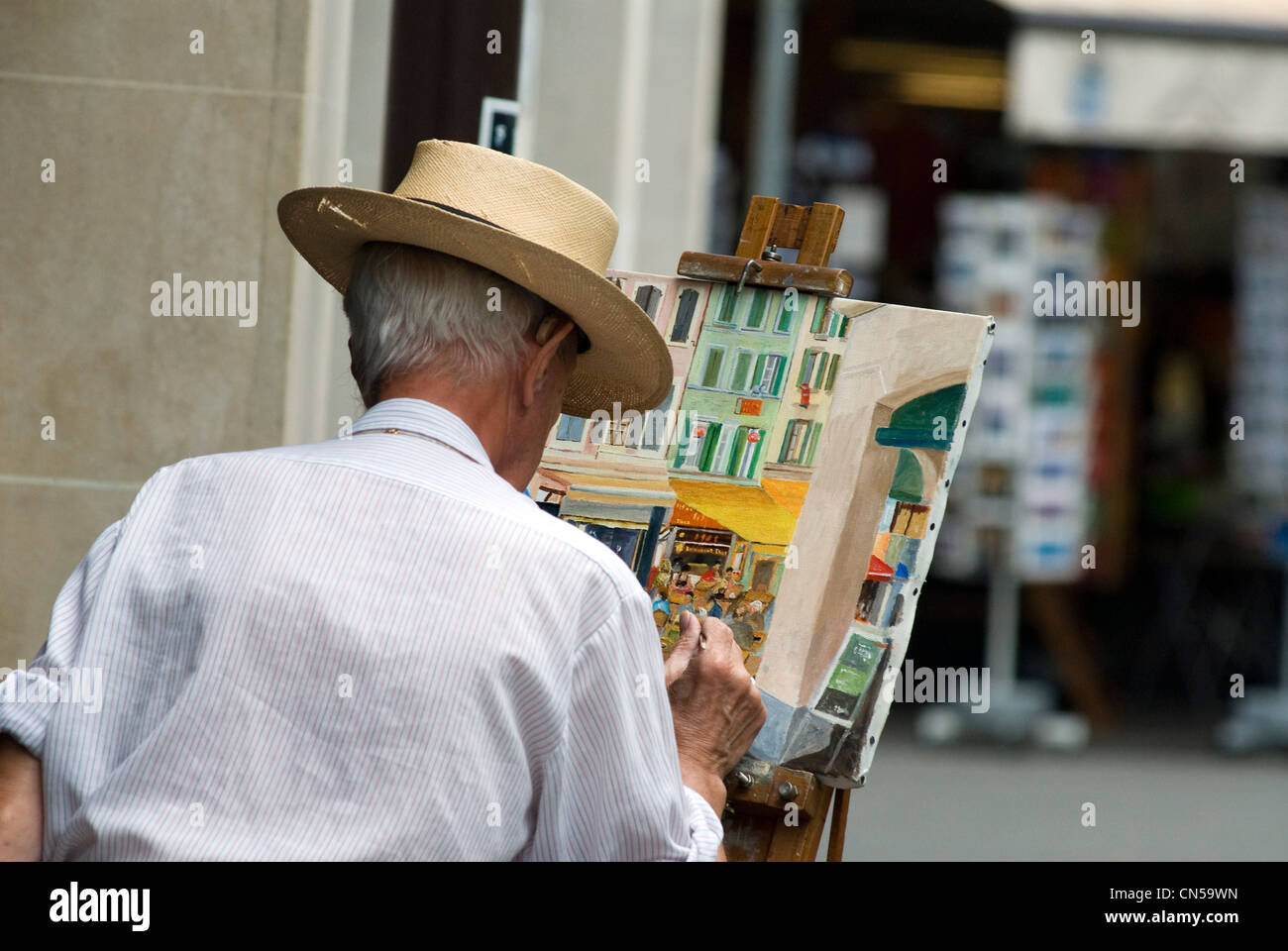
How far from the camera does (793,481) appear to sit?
230cm

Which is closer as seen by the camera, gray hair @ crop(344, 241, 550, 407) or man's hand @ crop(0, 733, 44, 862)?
man's hand @ crop(0, 733, 44, 862)

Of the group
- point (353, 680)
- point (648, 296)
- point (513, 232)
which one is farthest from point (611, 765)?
point (648, 296)

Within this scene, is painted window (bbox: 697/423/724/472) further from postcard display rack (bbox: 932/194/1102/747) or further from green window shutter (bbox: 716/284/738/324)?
postcard display rack (bbox: 932/194/1102/747)

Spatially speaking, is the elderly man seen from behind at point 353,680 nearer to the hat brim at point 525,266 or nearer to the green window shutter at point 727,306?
the hat brim at point 525,266

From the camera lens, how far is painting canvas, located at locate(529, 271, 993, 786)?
2.19m

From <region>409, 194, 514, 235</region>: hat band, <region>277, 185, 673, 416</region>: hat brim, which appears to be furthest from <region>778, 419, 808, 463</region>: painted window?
<region>409, 194, 514, 235</region>: hat band

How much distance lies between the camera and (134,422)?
10.6 feet

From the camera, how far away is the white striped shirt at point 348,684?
155 cm

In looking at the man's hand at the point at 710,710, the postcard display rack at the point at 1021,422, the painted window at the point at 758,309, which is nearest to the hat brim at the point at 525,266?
the painted window at the point at 758,309

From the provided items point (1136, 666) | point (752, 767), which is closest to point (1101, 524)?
point (1136, 666)

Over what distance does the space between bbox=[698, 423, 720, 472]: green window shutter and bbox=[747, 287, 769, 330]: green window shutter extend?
0.56 feet

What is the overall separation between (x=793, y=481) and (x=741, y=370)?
0.20 m

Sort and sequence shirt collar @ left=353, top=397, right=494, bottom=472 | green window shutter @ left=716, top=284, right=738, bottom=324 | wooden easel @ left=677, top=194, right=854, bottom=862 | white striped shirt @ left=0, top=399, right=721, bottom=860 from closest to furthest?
white striped shirt @ left=0, top=399, right=721, bottom=860
shirt collar @ left=353, top=397, right=494, bottom=472
wooden easel @ left=677, top=194, right=854, bottom=862
green window shutter @ left=716, top=284, right=738, bottom=324

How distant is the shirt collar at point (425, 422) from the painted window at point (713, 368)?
0.66 meters
